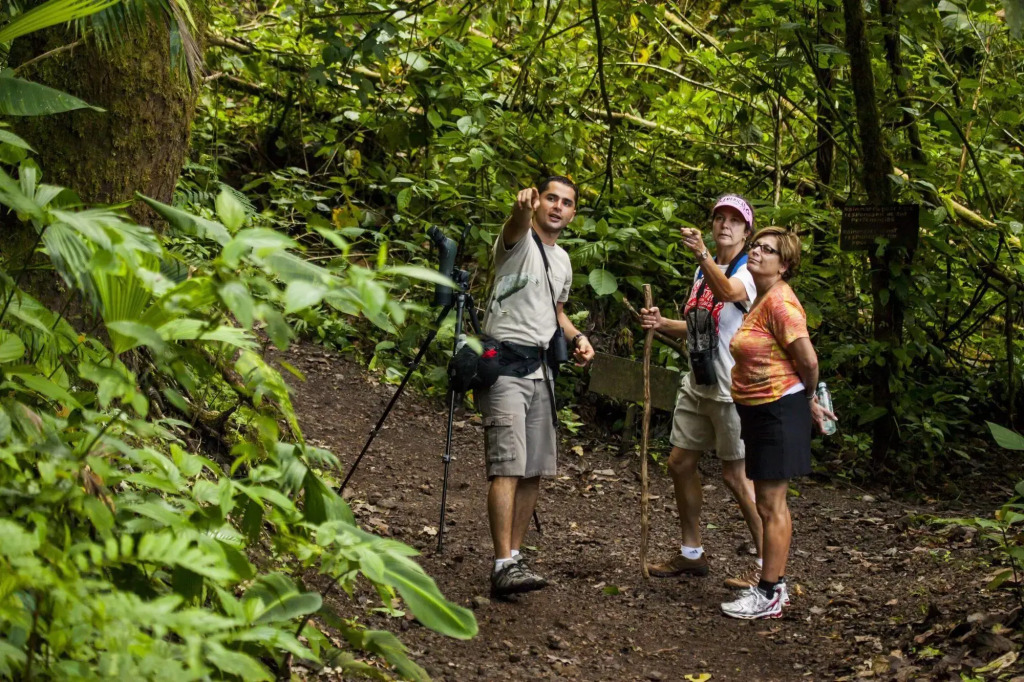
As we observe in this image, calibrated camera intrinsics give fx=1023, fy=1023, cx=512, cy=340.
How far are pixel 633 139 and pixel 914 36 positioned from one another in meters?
2.57

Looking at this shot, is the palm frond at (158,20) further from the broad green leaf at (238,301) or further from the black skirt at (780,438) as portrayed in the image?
the black skirt at (780,438)

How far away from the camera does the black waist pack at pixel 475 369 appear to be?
4836 mm

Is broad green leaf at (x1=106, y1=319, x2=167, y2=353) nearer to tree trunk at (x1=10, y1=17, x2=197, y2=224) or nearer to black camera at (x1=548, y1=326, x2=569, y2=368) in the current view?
tree trunk at (x1=10, y1=17, x2=197, y2=224)

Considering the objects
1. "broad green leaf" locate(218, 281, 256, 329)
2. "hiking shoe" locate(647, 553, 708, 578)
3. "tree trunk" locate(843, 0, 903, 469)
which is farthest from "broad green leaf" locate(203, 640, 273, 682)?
"tree trunk" locate(843, 0, 903, 469)

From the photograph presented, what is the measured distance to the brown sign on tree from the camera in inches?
273

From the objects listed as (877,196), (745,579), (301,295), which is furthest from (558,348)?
(301,295)

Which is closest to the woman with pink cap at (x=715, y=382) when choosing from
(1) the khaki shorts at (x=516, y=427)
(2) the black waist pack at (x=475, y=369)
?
(1) the khaki shorts at (x=516, y=427)

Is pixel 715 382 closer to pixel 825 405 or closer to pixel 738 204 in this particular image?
pixel 825 405

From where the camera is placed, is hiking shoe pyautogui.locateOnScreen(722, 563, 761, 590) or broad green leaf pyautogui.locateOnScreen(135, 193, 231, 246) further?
hiking shoe pyautogui.locateOnScreen(722, 563, 761, 590)

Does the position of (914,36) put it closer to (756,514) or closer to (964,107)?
(964,107)

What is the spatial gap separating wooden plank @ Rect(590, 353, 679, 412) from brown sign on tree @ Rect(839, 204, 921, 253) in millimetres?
1524

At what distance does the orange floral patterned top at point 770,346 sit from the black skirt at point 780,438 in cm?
6

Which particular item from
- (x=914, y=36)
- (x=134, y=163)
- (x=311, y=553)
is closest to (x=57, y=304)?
(x=134, y=163)

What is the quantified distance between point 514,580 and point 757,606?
1.21m
